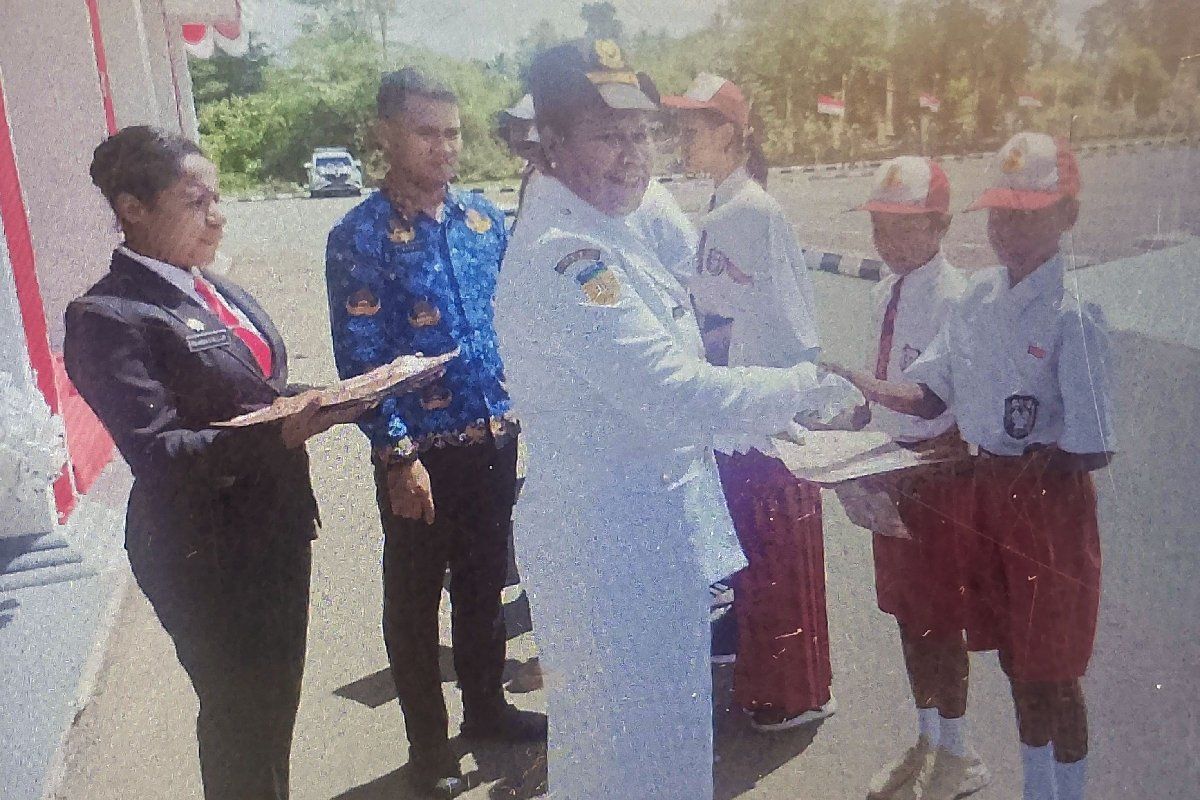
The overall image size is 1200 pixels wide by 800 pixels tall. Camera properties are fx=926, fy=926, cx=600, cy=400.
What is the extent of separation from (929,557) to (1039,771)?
1.66 feet

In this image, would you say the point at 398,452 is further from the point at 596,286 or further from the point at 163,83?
the point at 163,83

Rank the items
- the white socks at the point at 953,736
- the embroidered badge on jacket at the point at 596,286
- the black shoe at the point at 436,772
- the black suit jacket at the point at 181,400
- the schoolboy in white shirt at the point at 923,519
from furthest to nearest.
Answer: the white socks at the point at 953,736 → the black shoe at the point at 436,772 → the schoolboy in white shirt at the point at 923,519 → the embroidered badge on jacket at the point at 596,286 → the black suit jacket at the point at 181,400

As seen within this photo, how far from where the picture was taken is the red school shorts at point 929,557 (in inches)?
72.6

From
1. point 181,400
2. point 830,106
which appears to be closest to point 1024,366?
point 830,106

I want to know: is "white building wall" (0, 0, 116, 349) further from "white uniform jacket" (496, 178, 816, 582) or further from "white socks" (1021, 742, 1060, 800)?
"white socks" (1021, 742, 1060, 800)

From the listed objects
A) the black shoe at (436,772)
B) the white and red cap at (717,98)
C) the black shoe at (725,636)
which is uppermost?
the white and red cap at (717,98)

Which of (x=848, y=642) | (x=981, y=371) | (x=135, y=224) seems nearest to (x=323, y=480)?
(x=135, y=224)

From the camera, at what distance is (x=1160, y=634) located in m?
1.94

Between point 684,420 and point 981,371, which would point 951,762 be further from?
point 684,420

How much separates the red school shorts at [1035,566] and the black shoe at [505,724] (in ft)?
3.01

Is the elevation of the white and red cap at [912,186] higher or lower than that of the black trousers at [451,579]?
higher

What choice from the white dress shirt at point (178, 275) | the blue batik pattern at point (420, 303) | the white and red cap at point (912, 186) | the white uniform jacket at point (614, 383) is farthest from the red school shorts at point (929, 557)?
the white dress shirt at point (178, 275)

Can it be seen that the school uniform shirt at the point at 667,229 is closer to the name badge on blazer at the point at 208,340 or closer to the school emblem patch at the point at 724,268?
the school emblem patch at the point at 724,268

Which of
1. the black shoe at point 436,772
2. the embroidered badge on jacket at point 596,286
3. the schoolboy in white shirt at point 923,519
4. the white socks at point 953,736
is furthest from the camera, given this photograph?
the white socks at point 953,736
